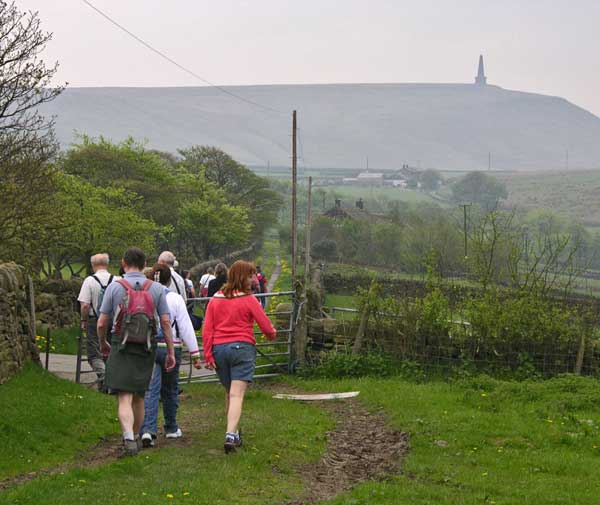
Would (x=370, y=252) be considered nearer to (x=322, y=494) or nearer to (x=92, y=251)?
(x=92, y=251)

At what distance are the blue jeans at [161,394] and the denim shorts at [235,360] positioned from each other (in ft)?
1.94

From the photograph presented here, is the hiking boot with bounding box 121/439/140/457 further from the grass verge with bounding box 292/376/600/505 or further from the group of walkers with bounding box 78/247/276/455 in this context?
the grass verge with bounding box 292/376/600/505

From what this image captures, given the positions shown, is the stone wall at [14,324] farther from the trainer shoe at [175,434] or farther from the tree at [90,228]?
the tree at [90,228]

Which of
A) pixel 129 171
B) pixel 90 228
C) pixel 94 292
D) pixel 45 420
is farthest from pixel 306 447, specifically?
pixel 129 171

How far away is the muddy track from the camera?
9266 mm

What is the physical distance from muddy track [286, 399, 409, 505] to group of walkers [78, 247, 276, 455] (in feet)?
3.26

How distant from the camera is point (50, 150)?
96.6ft

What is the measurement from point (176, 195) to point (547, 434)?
64179 mm

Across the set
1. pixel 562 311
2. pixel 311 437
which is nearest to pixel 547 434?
pixel 311 437

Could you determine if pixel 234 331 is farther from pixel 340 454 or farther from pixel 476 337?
pixel 476 337

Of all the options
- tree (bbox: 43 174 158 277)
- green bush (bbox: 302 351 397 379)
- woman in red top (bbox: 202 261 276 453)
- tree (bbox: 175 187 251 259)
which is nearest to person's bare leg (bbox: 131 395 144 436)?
woman in red top (bbox: 202 261 276 453)

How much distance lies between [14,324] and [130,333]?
428cm

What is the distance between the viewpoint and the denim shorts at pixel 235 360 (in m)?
10.3

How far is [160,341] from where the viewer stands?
1037 centimetres
